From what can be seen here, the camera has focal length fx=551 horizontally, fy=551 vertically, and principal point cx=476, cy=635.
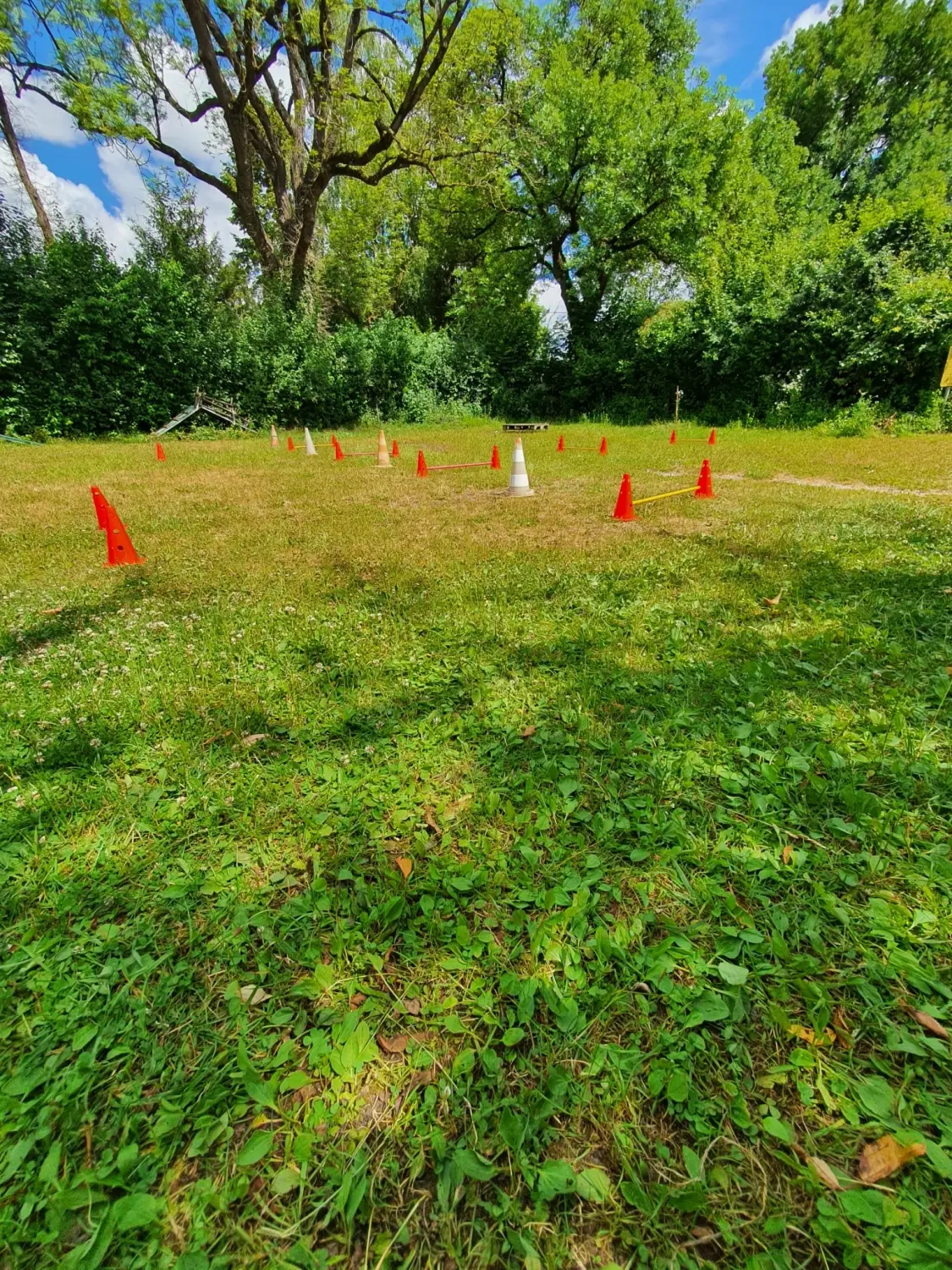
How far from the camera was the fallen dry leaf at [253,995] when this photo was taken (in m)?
1.45

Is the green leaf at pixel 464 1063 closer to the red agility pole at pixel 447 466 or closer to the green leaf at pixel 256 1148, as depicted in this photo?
the green leaf at pixel 256 1148

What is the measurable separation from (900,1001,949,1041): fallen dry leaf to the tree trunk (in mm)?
29540

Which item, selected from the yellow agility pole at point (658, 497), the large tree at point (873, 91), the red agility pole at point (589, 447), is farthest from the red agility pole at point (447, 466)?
the large tree at point (873, 91)

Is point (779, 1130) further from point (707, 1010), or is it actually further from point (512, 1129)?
point (512, 1129)

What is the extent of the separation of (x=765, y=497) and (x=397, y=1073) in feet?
24.1

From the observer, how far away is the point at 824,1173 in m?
1.10

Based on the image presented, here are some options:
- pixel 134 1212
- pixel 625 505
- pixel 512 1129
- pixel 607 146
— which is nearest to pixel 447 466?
pixel 625 505

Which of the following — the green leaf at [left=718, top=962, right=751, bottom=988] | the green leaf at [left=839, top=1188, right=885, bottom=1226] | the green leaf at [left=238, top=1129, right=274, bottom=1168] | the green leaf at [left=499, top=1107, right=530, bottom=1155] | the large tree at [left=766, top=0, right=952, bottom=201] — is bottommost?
the green leaf at [left=839, top=1188, right=885, bottom=1226]

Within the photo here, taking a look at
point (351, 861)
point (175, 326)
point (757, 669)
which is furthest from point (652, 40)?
point (351, 861)

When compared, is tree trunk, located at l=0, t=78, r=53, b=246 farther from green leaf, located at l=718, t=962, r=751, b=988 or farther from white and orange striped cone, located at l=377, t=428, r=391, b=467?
green leaf, located at l=718, t=962, r=751, b=988

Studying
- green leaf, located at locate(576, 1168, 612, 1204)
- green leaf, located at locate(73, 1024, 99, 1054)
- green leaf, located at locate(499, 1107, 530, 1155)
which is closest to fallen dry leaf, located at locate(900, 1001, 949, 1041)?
green leaf, located at locate(576, 1168, 612, 1204)

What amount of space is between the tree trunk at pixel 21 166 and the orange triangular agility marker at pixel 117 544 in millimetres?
24052

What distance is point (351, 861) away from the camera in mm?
1880

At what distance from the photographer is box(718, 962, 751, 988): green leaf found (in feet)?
4.74
